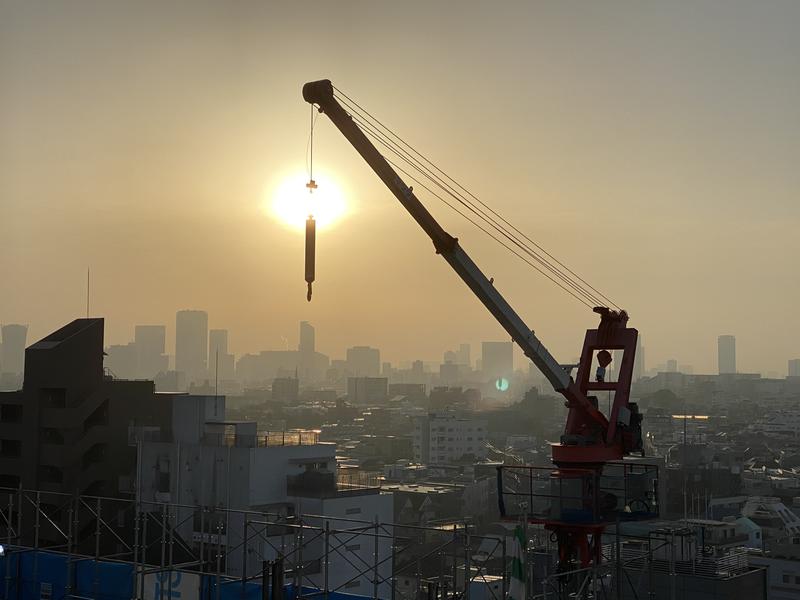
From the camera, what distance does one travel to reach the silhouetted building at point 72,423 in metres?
35.4

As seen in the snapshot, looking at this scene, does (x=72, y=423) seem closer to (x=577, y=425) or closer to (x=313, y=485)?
(x=313, y=485)

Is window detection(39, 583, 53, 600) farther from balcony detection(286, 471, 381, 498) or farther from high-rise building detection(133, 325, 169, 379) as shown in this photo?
high-rise building detection(133, 325, 169, 379)

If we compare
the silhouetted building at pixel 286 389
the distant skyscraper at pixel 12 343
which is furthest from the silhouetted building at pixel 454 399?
the distant skyscraper at pixel 12 343

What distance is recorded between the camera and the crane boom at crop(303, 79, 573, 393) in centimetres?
2000

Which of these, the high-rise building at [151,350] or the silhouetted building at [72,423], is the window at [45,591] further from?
the high-rise building at [151,350]

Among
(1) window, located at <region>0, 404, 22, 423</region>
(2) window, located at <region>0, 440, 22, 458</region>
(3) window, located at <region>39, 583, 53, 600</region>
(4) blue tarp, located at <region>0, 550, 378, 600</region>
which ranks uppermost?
(1) window, located at <region>0, 404, 22, 423</region>

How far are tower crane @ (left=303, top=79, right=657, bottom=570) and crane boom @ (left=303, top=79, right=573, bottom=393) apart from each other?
0.07ft

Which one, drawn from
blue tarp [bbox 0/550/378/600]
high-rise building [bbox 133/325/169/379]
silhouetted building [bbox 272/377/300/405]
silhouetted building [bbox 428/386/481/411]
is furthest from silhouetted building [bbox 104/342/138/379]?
blue tarp [bbox 0/550/378/600]

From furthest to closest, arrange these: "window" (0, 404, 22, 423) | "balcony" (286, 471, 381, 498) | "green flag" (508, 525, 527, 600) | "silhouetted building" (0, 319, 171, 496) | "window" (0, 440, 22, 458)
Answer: "window" (0, 404, 22, 423)
"window" (0, 440, 22, 458)
"silhouetted building" (0, 319, 171, 496)
"balcony" (286, 471, 381, 498)
"green flag" (508, 525, 527, 600)

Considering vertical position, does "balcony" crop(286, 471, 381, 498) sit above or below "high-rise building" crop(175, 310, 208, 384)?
below

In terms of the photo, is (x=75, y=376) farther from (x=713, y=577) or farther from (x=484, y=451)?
(x=484, y=451)

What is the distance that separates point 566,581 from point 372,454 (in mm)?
92678

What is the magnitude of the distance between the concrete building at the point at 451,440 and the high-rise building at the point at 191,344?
84.4 metres

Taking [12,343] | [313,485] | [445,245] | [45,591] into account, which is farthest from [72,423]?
[12,343]
